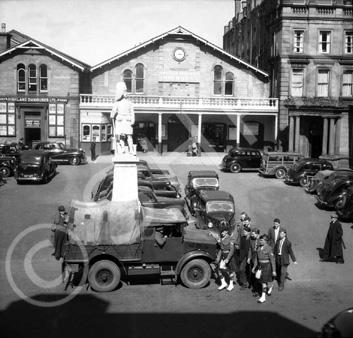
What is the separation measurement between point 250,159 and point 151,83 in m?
13.8

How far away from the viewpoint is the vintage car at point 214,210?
17969 mm

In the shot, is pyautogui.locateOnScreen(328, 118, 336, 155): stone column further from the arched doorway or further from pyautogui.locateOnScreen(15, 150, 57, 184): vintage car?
pyautogui.locateOnScreen(15, 150, 57, 184): vintage car

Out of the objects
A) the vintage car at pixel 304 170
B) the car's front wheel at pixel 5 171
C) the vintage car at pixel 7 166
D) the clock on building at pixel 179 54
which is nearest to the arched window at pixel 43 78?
the clock on building at pixel 179 54

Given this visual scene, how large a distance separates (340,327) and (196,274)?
5772 mm

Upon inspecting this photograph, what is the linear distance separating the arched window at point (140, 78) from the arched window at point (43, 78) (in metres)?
7.46

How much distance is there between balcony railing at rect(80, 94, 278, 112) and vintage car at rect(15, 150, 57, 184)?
12.0m

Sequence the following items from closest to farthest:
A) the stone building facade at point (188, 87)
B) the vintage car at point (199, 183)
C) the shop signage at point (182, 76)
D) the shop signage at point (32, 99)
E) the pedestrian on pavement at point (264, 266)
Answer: the pedestrian on pavement at point (264, 266), the vintage car at point (199, 183), the shop signage at point (32, 99), the stone building facade at point (188, 87), the shop signage at point (182, 76)

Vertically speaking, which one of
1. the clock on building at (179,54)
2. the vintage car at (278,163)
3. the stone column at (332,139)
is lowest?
the vintage car at (278,163)

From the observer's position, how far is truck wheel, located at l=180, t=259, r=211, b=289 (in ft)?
41.4

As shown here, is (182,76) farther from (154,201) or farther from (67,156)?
(154,201)

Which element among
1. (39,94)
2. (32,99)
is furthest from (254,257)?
(39,94)

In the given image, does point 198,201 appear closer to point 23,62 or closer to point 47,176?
point 47,176

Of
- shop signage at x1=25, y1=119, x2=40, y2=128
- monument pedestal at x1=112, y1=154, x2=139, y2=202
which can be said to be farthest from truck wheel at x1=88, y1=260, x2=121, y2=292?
shop signage at x1=25, y1=119, x2=40, y2=128

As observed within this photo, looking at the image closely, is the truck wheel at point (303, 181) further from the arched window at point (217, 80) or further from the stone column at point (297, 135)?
the arched window at point (217, 80)
